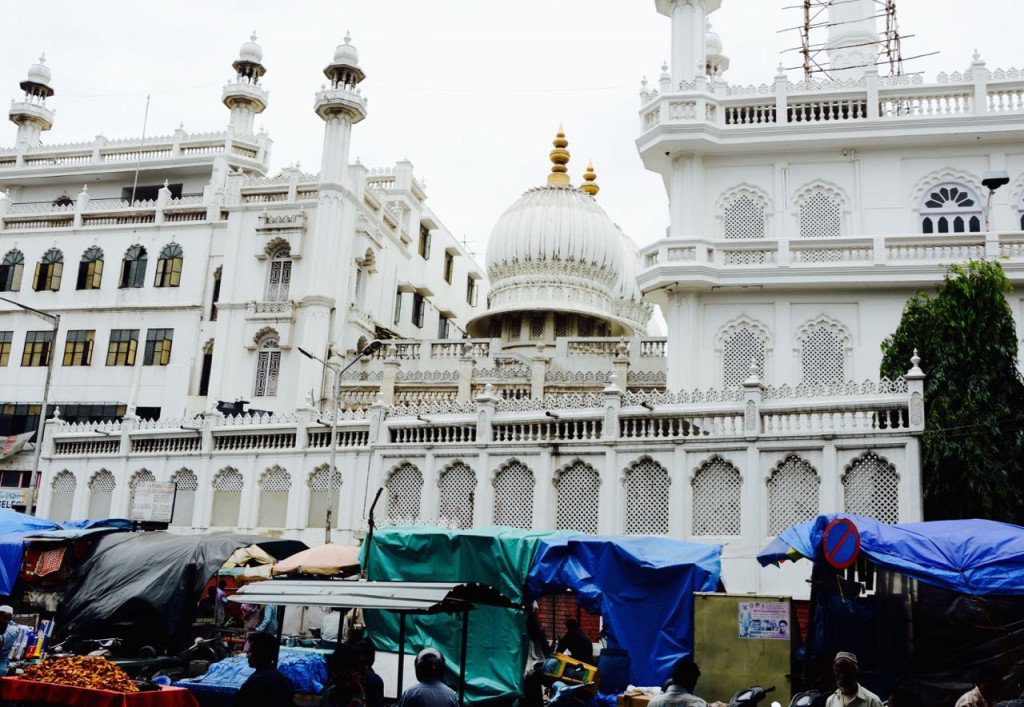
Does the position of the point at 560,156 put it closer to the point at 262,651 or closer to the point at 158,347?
the point at 158,347

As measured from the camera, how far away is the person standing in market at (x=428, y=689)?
8297 mm

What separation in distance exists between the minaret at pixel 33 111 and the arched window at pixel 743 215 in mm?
34044

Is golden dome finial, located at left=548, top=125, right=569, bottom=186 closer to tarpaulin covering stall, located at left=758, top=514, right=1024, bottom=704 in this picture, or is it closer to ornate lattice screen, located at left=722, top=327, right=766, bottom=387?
ornate lattice screen, located at left=722, top=327, right=766, bottom=387

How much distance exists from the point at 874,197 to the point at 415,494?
13.9 m

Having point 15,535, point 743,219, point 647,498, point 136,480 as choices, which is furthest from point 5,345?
point 647,498

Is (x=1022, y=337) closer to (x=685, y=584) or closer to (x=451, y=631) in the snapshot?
(x=685, y=584)

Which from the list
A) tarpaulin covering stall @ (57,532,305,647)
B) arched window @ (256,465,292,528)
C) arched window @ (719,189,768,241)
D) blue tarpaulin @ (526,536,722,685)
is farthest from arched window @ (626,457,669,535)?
arched window @ (256,465,292,528)

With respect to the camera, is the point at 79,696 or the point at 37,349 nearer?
the point at 79,696

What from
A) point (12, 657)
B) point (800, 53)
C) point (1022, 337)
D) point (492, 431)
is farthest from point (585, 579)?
point (800, 53)

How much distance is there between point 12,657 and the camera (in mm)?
16016

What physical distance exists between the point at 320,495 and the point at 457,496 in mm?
3841

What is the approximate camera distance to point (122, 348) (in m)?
38.5

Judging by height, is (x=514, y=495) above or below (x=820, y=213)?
below

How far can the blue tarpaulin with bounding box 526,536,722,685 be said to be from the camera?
598 inches
